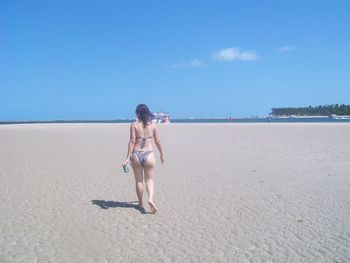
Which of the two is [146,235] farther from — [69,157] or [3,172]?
[69,157]

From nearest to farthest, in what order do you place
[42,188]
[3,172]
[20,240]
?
[20,240] < [42,188] < [3,172]

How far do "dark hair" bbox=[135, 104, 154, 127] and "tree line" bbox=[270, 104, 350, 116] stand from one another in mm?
132535

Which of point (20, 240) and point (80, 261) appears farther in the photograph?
point (20, 240)

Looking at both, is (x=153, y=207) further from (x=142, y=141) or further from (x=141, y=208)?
(x=142, y=141)

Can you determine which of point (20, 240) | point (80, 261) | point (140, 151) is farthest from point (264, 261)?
point (20, 240)

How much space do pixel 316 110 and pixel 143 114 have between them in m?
155

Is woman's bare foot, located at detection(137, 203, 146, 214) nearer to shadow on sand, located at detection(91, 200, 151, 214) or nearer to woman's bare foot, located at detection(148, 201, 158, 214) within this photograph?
shadow on sand, located at detection(91, 200, 151, 214)

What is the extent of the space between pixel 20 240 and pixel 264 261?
338 centimetres

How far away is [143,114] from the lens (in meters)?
6.20

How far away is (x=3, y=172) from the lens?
11.2 meters

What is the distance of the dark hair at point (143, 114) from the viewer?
6191mm

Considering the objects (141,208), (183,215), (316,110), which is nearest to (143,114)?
(141,208)

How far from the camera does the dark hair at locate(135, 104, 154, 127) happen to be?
6191mm

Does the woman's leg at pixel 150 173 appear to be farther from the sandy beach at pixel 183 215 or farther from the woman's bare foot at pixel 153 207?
the sandy beach at pixel 183 215
